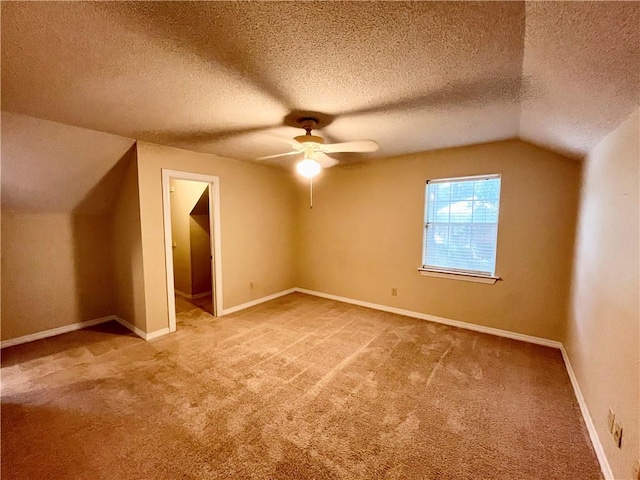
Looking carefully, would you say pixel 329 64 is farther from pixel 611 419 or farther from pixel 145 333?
pixel 145 333

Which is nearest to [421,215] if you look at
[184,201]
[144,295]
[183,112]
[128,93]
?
[183,112]

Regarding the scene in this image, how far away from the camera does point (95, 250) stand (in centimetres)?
374

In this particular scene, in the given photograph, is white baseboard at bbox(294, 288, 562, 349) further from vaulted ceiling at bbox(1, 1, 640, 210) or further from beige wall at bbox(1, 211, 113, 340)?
beige wall at bbox(1, 211, 113, 340)

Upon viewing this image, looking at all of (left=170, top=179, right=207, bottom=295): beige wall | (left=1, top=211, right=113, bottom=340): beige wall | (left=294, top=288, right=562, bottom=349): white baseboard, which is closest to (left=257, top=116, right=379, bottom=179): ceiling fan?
(left=294, top=288, right=562, bottom=349): white baseboard

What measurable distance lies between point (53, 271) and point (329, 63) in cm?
419

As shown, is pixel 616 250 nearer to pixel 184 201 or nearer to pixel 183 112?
pixel 183 112

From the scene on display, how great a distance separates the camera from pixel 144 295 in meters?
3.20

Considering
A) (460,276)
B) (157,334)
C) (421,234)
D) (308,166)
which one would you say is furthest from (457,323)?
(157,334)

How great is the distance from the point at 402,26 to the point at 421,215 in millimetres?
2850

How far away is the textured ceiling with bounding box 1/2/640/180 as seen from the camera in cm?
113

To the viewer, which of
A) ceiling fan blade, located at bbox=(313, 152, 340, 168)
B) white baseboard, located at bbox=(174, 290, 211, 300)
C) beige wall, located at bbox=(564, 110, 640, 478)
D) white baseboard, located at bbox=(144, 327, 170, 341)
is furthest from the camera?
white baseboard, located at bbox=(174, 290, 211, 300)

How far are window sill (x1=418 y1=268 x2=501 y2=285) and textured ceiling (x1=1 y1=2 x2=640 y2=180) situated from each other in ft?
5.24

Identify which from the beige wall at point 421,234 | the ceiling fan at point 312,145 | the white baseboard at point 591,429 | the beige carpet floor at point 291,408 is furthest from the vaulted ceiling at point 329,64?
the beige carpet floor at point 291,408

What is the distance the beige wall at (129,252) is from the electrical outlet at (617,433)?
413cm
